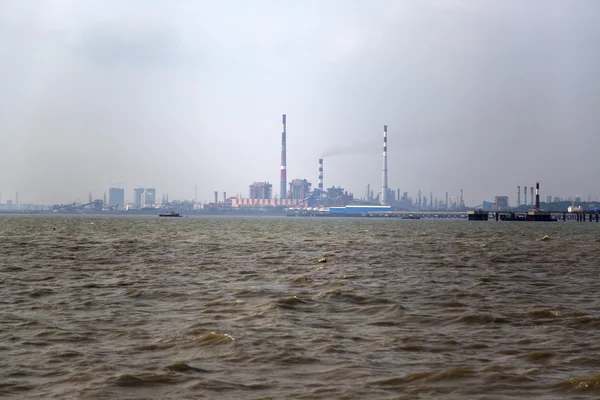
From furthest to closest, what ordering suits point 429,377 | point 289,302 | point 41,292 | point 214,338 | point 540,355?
point 41,292
point 289,302
point 214,338
point 540,355
point 429,377

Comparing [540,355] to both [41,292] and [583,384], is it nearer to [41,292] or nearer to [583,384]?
[583,384]

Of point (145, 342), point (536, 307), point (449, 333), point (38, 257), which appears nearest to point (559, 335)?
point (449, 333)

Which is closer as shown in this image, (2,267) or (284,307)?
Result: (284,307)

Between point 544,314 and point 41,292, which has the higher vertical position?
point 41,292

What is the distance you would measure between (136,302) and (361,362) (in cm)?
1045

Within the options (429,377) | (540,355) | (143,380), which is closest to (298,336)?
(429,377)

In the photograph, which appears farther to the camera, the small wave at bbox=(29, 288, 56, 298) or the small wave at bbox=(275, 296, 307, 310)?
the small wave at bbox=(29, 288, 56, 298)

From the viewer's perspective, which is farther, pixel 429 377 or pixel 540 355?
pixel 540 355

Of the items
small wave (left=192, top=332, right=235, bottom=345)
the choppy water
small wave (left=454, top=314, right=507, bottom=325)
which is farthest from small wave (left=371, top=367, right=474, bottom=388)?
small wave (left=454, top=314, right=507, bottom=325)

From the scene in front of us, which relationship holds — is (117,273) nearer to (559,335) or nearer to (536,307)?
(536,307)

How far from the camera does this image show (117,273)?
31578 millimetres

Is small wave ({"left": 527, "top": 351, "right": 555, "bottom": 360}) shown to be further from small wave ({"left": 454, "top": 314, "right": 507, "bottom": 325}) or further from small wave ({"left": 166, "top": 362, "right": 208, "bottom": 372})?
small wave ({"left": 166, "top": 362, "right": 208, "bottom": 372})

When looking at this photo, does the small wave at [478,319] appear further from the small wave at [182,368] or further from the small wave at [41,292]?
the small wave at [41,292]

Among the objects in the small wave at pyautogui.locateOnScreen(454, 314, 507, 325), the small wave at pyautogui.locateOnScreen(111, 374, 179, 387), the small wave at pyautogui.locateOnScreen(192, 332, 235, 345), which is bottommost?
the small wave at pyautogui.locateOnScreen(454, 314, 507, 325)
